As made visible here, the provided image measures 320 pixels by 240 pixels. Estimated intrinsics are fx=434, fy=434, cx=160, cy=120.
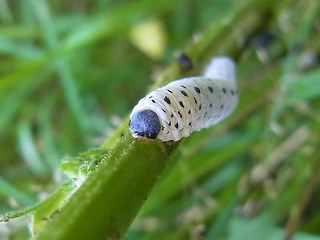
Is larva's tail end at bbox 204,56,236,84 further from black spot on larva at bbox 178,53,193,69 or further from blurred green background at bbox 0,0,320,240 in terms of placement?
blurred green background at bbox 0,0,320,240

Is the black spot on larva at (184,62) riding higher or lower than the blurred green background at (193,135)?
lower

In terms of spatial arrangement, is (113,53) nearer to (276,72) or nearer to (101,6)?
(101,6)

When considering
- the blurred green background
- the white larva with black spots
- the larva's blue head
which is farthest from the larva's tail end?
the larva's blue head

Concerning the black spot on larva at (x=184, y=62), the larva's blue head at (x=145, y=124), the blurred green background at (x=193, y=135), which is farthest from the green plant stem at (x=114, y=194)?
the black spot on larva at (x=184, y=62)

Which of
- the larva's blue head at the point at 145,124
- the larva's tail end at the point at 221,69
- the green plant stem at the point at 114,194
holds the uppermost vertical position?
the larva's tail end at the point at 221,69

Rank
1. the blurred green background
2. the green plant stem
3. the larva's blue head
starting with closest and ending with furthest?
the green plant stem < the larva's blue head < the blurred green background

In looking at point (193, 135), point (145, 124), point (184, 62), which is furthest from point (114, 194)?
point (184, 62)

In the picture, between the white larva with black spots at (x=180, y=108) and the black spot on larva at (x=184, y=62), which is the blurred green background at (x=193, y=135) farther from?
the black spot on larva at (x=184, y=62)
